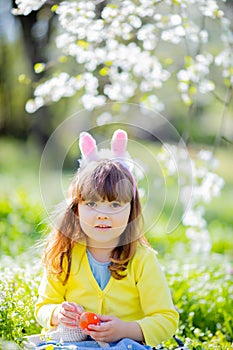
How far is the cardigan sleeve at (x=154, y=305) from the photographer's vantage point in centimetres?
285

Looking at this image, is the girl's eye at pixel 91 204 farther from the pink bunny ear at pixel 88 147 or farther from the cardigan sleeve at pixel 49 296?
the cardigan sleeve at pixel 49 296

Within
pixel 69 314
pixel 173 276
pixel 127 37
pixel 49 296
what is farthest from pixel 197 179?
pixel 69 314

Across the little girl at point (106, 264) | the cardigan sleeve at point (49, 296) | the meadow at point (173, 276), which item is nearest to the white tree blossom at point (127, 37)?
the meadow at point (173, 276)

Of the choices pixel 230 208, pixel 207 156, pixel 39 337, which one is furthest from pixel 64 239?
pixel 230 208

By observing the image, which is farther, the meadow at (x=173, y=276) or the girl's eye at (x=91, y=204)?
the meadow at (x=173, y=276)

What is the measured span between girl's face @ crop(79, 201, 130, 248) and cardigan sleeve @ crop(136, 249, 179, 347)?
176 mm

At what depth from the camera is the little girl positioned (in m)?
2.84

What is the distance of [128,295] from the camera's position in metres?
2.94

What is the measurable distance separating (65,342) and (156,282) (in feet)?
1.31

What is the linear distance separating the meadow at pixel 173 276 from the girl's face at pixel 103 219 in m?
0.31

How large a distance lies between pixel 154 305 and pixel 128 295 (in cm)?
11

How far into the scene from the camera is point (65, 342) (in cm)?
283

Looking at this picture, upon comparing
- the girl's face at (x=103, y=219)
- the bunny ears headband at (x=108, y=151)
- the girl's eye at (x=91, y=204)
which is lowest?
the girl's face at (x=103, y=219)

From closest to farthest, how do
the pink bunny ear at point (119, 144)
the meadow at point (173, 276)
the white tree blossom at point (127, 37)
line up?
the pink bunny ear at point (119, 144) → the meadow at point (173, 276) → the white tree blossom at point (127, 37)
